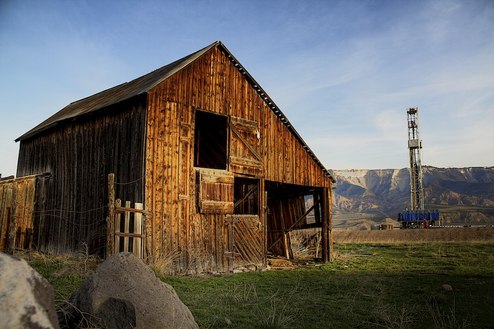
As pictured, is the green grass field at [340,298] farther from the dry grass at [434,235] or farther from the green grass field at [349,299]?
the dry grass at [434,235]

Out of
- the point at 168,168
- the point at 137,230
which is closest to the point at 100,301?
the point at 137,230

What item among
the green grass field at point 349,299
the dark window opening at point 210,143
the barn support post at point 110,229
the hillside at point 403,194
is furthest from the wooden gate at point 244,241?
the hillside at point 403,194

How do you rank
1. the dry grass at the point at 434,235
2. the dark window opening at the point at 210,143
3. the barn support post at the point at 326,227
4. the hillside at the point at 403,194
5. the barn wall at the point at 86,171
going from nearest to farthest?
the barn wall at the point at 86,171 < the dark window opening at the point at 210,143 < the barn support post at the point at 326,227 < the dry grass at the point at 434,235 < the hillside at the point at 403,194

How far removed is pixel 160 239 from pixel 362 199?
13457 cm

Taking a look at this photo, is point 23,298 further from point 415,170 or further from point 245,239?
point 415,170

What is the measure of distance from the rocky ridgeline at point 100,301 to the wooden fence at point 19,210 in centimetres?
1178

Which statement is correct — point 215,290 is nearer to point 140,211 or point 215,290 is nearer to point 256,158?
point 140,211

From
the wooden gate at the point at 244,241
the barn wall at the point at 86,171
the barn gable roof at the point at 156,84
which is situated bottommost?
the wooden gate at the point at 244,241

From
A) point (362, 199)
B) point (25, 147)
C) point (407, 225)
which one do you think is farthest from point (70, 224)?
point (362, 199)

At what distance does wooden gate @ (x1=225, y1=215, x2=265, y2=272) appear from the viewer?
1502 centimetres

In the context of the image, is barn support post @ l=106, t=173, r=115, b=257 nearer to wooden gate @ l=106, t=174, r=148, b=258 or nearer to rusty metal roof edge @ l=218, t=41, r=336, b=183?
wooden gate @ l=106, t=174, r=148, b=258

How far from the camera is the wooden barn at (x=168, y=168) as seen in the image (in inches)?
504

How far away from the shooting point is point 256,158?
16.6 m

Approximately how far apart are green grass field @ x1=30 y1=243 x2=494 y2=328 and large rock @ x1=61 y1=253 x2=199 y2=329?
1.63 ft
